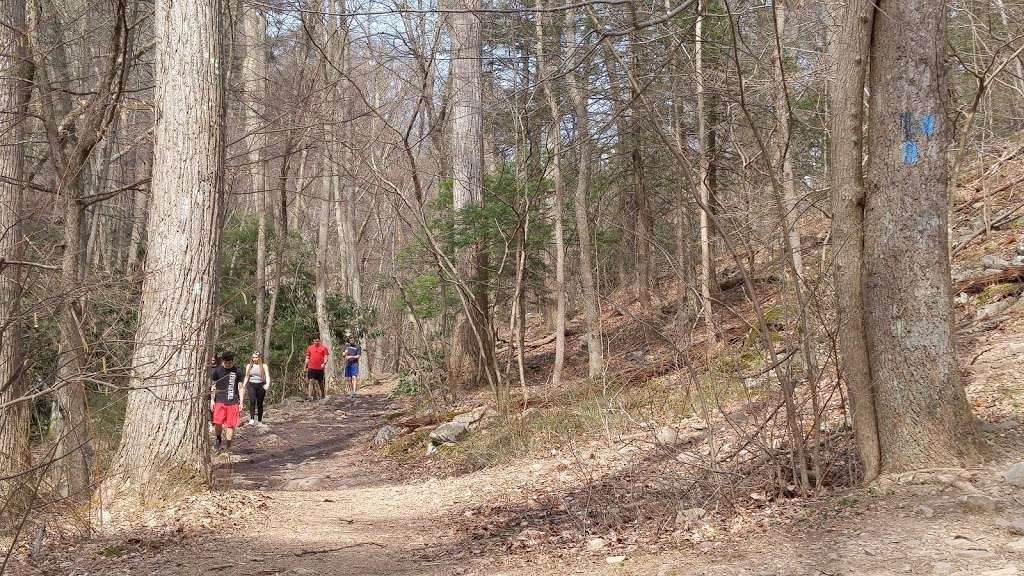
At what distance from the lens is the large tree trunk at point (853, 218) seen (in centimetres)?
453

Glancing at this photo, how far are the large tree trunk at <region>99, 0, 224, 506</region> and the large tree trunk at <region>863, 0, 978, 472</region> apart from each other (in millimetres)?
5593

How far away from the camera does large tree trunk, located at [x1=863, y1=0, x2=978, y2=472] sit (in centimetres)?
429

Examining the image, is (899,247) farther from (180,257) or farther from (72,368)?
(72,368)

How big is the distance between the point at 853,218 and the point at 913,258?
17.3 inches

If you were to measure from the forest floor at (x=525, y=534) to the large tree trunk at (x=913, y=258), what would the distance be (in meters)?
0.30

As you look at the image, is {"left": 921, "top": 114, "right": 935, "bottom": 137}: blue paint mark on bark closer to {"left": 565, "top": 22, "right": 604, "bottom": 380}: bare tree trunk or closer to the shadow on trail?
the shadow on trail

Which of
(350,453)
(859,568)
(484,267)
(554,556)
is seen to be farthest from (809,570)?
(484,267)

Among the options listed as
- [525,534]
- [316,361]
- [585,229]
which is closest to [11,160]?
[525,534]

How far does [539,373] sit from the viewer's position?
57.7 feet

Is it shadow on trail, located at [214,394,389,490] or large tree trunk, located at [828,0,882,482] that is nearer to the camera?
large tree trunk, located at [828,0,882,482]

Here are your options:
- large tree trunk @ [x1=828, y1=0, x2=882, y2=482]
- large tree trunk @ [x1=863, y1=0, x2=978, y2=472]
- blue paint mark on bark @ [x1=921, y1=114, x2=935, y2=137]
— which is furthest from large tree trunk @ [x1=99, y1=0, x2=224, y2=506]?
blue paint mark on bark @ [x1=921, y1=114, x2=935, y2=137]

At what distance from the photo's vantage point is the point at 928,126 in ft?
14.3

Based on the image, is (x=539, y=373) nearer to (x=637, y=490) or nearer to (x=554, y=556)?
(x=637, y=490)

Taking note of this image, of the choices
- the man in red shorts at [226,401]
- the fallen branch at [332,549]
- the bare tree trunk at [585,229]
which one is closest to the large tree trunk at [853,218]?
the fallen branch at [332,549]
